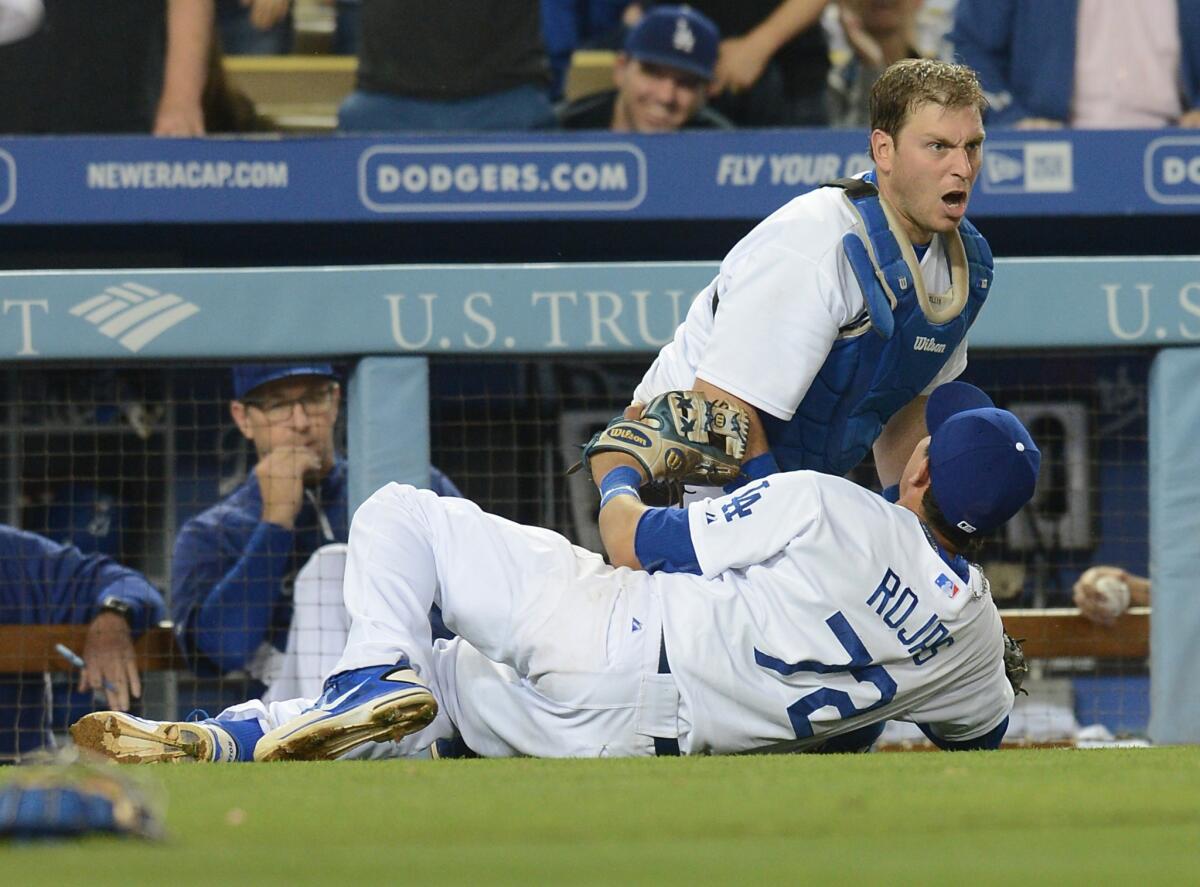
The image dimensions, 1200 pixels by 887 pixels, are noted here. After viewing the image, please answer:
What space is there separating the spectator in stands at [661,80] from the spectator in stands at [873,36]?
0.45 metres

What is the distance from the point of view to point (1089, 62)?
20.3ft

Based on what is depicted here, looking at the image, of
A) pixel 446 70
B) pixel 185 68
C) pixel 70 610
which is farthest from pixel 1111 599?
pixel 185 68

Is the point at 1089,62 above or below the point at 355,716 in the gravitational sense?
above

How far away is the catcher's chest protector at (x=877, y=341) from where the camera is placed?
142 inches

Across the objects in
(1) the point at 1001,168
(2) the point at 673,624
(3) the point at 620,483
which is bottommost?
(2) the point at 673,624

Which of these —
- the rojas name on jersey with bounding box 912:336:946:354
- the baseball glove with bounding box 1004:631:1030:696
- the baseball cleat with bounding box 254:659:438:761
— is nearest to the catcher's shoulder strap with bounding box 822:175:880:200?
the rojas name on jersey with bounding box 912:336:946:354

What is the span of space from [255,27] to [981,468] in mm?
3901

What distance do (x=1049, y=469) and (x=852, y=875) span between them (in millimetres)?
4340

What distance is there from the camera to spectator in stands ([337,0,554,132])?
237 inches

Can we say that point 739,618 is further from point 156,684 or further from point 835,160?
point 835,160

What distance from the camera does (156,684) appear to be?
16.6 feet

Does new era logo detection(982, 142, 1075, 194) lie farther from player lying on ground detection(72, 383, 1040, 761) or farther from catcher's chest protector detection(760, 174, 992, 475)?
player lying on ground detection(72, 383, 1040, 761)

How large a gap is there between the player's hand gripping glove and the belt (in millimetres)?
328

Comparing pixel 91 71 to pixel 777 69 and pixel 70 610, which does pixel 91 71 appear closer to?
pixel 70 610
